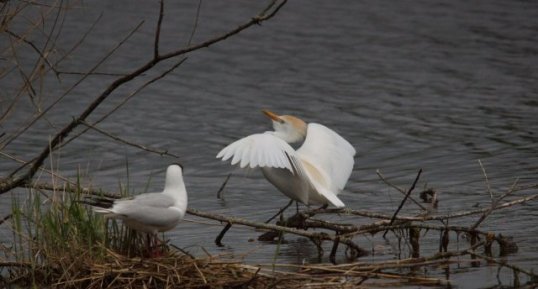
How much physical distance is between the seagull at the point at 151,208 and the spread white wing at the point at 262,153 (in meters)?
0.98

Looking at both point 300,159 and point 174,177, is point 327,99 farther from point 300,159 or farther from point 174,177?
point 174,177

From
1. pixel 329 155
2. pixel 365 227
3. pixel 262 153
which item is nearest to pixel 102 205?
pixel 262 153

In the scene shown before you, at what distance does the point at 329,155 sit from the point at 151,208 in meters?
2.54

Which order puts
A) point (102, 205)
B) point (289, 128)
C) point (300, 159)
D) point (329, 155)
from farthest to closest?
point (289, 128)
point (329, 155)
point (300, 159)
point (102, 205)

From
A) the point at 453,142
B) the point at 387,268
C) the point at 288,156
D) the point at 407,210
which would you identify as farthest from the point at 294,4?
the point at 387,268

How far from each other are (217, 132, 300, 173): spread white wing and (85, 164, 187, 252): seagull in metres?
0.98

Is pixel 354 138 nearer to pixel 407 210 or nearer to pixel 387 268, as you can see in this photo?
pixel 407 210

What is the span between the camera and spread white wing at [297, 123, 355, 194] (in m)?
8.41

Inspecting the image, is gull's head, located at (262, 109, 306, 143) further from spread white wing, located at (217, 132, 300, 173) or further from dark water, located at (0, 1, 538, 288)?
spread white wing, located at (217, 132, 300, 173)

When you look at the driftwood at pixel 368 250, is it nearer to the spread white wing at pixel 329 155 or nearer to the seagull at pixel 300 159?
the seagull at pixel 300 159

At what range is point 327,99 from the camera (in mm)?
14117

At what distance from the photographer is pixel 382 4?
57.8ft

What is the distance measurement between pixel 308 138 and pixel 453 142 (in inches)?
154

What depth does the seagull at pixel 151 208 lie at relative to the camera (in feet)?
20.5
